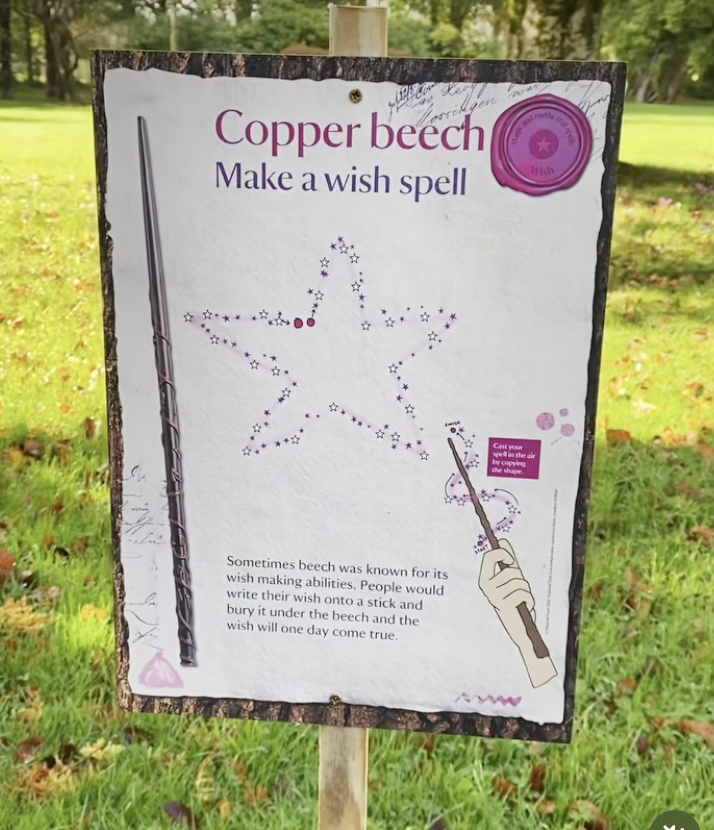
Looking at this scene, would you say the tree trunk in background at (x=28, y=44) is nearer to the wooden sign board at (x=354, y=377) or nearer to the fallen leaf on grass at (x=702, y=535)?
the fallen leaf on grass at (x=702, y=535)

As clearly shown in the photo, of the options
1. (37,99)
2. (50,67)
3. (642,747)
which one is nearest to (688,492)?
(642,747)

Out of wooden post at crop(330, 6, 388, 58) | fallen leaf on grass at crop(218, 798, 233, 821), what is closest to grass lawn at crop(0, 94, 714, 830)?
fallen leaf on grass at crop(218, 798, 233, 821)

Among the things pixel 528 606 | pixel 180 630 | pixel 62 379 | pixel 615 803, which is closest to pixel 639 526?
pixel 615 803

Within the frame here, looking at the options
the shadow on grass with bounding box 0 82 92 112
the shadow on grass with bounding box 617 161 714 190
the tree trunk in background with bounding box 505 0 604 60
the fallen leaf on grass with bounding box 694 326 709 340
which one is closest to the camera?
the tree trunk in background with bounding box 505 0 604 60

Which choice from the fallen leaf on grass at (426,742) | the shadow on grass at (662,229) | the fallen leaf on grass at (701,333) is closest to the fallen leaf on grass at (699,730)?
the fallen leaf on grass at (426,742)

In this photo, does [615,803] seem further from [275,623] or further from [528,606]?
[275,623]

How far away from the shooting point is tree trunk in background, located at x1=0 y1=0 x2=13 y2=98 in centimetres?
551

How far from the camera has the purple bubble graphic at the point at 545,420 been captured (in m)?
1.29

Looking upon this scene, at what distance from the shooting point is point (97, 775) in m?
2.11

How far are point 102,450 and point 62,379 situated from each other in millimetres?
625

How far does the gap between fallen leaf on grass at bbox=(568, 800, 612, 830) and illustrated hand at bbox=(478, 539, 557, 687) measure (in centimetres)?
92

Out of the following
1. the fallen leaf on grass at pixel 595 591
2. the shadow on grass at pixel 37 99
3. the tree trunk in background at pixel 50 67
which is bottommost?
the fallen leaf on grass at pixel 595 591

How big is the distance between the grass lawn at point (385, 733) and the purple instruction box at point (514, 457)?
1114 mm

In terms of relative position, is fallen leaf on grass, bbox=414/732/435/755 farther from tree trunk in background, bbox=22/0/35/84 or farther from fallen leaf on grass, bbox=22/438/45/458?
tree trunk in background, bbox=22/0/35/84
